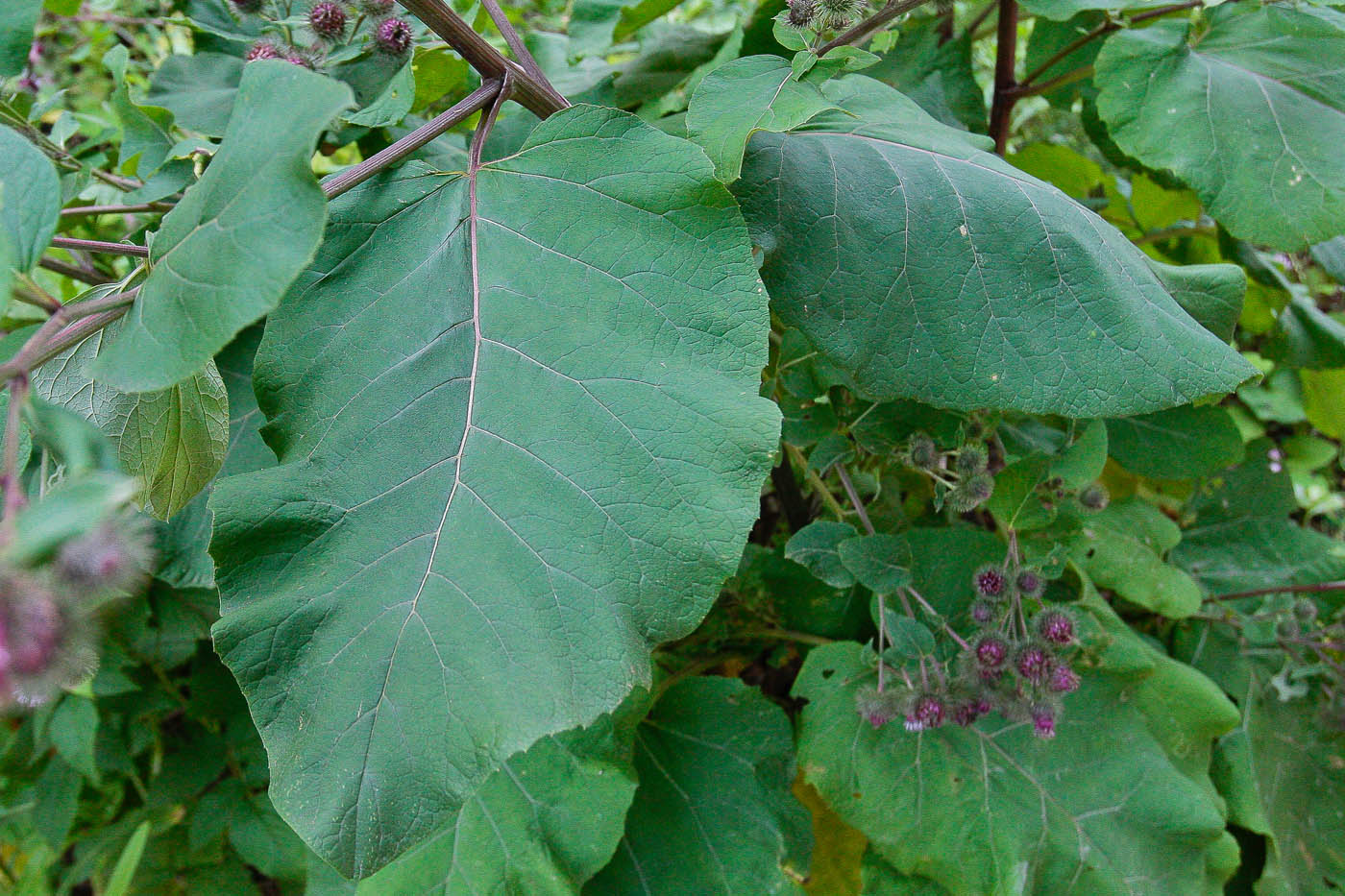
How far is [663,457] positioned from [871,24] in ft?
2.08

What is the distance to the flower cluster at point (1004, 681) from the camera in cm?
109

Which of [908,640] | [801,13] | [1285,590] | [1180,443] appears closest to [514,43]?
[801,13]

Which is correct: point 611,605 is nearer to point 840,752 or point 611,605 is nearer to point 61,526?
point 61,526

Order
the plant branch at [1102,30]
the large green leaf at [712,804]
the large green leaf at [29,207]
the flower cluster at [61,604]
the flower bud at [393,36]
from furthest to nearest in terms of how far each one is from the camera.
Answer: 1. the plant branch at [1102,30]
2. the large green leaf at [712,804]
3. the flower bud at [393,36]
4. the large green leaf at [29,207]
5. the flower cluster at [61,604]

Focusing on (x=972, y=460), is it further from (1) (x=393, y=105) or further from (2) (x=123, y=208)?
(2) (x=123, y=208)

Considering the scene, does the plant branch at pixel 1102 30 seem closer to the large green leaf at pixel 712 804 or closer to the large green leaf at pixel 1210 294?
the large green leaf at pixel 1210 294

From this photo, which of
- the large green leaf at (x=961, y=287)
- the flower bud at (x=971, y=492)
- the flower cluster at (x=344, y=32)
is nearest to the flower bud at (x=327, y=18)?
the flower cluster at (x=344, y=32)

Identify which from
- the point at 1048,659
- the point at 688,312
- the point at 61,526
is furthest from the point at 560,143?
the point at 1048,659

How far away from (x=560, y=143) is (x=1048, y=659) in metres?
0.88

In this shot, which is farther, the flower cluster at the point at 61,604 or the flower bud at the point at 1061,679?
the flower bud at the point at 1061,679

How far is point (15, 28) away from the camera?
2.91 ft

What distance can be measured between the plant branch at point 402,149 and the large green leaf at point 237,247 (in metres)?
0.14

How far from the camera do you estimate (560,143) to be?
0.90m

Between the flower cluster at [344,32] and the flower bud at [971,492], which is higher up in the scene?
the flower cluster at [344,32]
